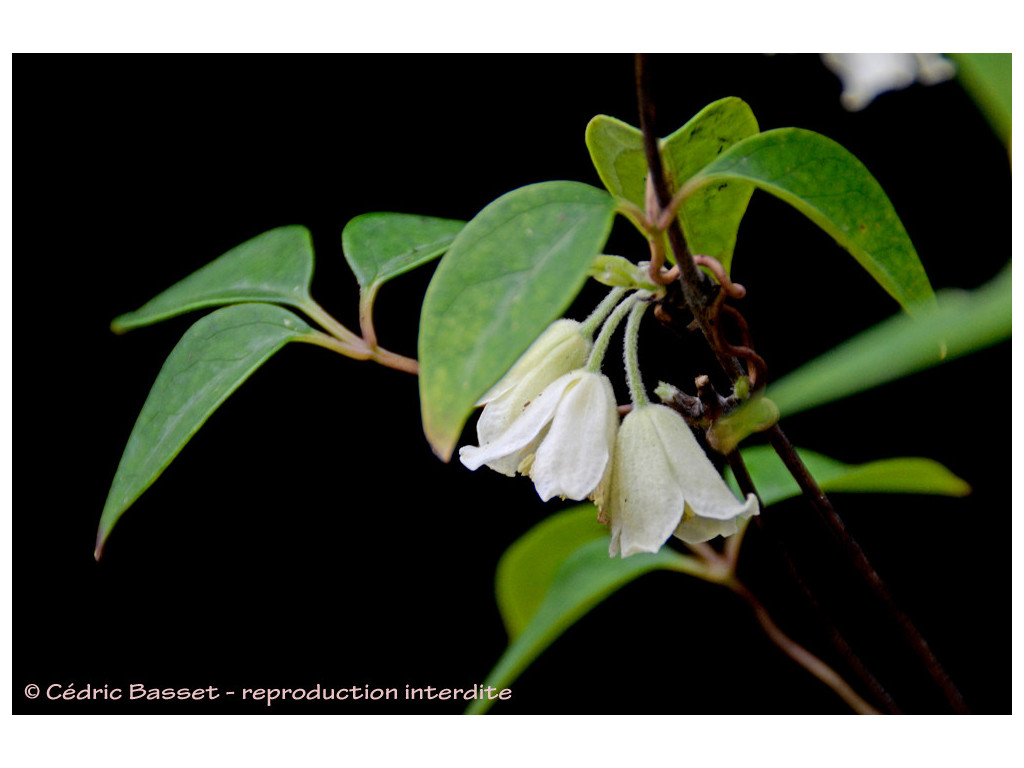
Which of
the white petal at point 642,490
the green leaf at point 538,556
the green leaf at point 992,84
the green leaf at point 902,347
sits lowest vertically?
the green leaf at point 538,556

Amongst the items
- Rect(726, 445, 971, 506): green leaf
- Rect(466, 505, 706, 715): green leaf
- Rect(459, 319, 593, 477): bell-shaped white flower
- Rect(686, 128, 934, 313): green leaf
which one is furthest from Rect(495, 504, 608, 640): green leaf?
Rect(686, 128, 934, 313): green leaf

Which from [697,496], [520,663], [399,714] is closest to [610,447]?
[697,496]

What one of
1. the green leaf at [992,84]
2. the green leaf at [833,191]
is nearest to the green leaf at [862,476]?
the green leaf at [833,191]

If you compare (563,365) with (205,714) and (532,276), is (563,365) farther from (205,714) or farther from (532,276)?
(205,714)

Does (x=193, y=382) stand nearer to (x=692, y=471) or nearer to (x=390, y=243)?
(x=390, y=243)

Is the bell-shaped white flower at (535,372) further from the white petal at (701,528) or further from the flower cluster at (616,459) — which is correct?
the white petal at (701,528)

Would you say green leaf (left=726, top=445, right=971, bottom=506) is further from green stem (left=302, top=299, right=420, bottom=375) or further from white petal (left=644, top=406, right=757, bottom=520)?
green stem (left=302, top=299, right=420, bottom=375)
